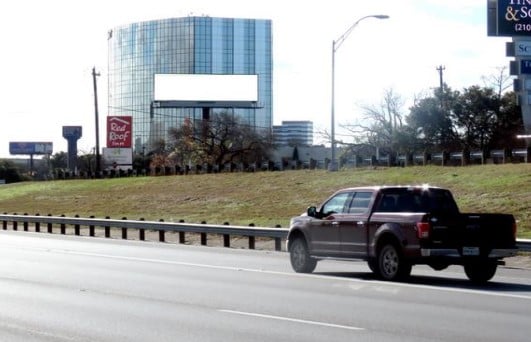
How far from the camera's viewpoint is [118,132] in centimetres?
10044

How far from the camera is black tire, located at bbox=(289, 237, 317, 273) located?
1952 centimetres

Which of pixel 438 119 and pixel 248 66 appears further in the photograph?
pixel 248 66

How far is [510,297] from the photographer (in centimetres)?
1496

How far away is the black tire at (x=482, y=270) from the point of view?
17359 mm

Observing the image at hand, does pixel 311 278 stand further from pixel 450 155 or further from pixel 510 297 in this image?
pixel 450 155

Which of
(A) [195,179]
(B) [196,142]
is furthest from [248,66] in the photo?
(A) [195,179]

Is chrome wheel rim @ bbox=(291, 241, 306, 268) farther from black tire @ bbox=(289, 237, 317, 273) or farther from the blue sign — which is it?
the blue sign

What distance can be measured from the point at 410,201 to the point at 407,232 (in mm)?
1209

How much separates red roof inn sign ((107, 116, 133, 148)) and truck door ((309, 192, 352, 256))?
267 ft

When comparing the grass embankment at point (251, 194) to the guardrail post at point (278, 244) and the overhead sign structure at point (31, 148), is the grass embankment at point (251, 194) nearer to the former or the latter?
the guardrail post at point (278, 244)

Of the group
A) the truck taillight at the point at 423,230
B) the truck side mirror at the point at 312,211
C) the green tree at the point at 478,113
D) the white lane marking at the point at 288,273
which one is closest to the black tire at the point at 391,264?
the white lane marking at the point at 288,273

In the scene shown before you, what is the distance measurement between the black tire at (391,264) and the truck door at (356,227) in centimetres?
49

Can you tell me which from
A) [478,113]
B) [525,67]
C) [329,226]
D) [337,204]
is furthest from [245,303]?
[478,113]

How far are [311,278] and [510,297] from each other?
14.9ft
